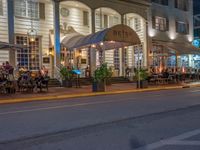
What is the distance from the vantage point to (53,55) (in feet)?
79.0

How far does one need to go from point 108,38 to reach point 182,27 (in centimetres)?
1833

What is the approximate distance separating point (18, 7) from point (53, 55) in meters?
4.78

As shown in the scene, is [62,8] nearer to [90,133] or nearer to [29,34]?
[29,34]

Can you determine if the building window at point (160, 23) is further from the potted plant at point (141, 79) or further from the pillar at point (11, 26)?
the pillar at point (11, 26)

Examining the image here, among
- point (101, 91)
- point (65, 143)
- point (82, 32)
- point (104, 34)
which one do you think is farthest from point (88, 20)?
point (65, 143)

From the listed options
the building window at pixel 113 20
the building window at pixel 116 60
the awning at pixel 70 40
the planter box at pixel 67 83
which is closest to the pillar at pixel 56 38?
the awning at pixel 70 40

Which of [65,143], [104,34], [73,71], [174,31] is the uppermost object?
[174,31]

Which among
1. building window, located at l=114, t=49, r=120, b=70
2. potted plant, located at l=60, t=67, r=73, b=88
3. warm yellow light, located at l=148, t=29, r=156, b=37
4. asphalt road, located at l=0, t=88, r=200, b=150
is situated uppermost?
warm yellow light, located at l=148, t=29, r=156, b=37

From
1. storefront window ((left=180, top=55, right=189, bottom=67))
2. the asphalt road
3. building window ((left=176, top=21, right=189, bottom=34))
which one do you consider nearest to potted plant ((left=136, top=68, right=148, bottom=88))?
the asphalt road

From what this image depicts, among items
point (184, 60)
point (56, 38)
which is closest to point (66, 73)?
point (56, 38)

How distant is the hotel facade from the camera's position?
2280 centimetres

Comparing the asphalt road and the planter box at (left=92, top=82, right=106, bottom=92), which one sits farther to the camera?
the planter box at (left=92, top=82, right=106, bottom=92)

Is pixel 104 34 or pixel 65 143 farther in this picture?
pixel 104 34

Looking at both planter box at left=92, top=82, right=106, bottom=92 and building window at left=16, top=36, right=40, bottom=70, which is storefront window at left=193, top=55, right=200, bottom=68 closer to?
building window at left=16, top=36, right=40, bottom=70
